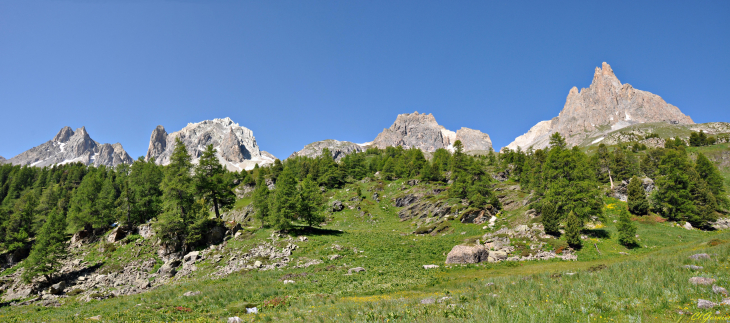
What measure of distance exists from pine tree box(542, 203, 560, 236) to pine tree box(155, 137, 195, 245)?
45.3 meters

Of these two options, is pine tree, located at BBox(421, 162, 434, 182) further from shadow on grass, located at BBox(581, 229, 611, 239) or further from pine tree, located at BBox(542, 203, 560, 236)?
pine tree, located at BBox(542, 203, 560, 236)

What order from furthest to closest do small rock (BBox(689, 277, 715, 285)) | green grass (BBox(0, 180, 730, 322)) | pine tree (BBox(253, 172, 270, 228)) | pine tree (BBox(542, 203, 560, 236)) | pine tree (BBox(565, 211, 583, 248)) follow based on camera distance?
1. pine tree (BBox(253, 172, 270, 228))
2. pine tree (BBox(542, 203, 560, 236))
3. pine tree (BBox(565, 211, 583, 248))
4. small rock (BBox(689, 277, 715, 285))
5. green grass (BBox(0, 180, 730, 322))

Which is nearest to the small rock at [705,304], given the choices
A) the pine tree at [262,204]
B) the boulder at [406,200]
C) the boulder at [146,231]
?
the pine tree at [262,204]

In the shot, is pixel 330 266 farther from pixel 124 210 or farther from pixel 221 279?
pixel 124 210

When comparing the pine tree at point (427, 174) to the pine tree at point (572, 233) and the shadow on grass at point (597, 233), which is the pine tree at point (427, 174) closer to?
the shadow on grass at point (597, 233)

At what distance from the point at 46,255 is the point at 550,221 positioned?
62094 millimetres

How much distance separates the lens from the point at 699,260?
16.2 meters

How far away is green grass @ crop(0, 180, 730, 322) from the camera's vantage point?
1012 centimetres

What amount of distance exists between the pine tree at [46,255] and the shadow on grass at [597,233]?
6752 centimetres

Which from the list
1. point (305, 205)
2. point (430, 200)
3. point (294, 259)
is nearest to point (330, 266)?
point (294, 259)

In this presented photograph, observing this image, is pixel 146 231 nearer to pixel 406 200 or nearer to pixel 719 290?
pixel 406 200

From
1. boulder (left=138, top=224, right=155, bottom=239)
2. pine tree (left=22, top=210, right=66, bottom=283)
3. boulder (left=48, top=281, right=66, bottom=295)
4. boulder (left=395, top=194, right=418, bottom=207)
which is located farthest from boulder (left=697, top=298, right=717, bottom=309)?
boulder (left=395, top=194, right=418, bottom=207)

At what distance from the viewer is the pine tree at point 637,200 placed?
45.5 m

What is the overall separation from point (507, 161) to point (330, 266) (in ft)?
294
